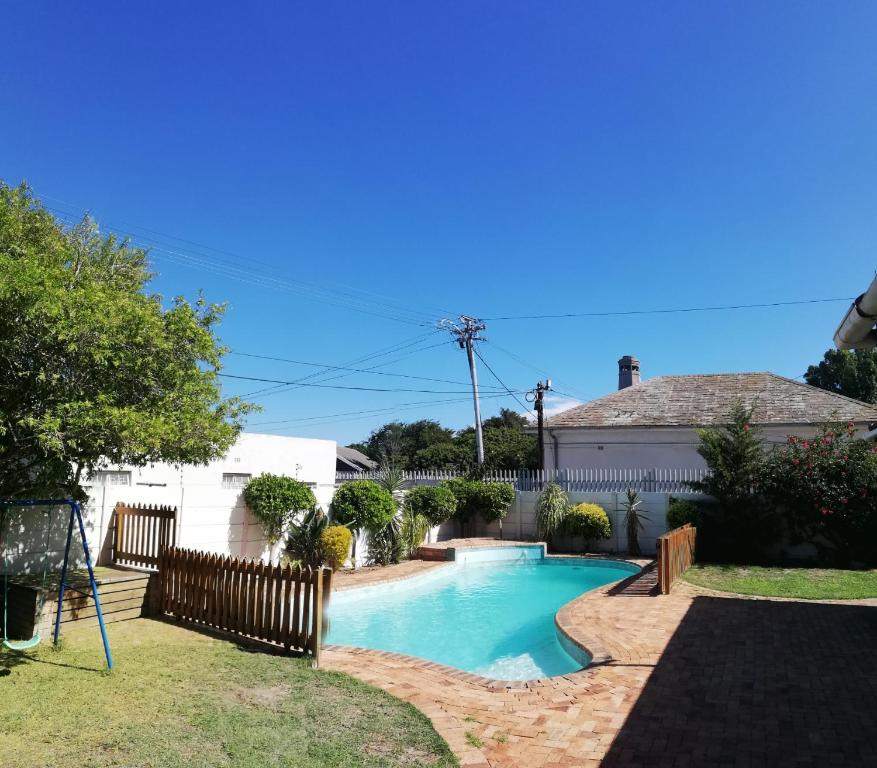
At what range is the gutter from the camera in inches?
149

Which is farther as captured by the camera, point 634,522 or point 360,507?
point 634,522

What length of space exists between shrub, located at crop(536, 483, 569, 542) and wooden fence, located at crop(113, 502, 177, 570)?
11.8 metres

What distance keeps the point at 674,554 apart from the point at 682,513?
4.12 m

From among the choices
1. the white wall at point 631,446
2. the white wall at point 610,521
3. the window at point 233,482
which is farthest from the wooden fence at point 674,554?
the white wall at point 631,446

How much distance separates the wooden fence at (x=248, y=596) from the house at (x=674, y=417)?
2076cm

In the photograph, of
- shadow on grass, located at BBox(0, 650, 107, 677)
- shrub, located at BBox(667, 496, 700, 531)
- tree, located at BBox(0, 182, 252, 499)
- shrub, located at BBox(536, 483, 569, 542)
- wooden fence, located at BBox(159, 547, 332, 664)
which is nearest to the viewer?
tree, located at BBox(0, 182, 252, 499)

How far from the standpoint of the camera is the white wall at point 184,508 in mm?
8758

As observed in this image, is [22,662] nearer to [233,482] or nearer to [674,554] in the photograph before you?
[233,482]

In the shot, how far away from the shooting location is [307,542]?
525 inches

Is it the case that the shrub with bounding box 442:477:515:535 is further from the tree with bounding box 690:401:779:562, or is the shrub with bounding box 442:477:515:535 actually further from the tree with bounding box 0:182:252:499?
the tree with bounding box 0:182:252:499

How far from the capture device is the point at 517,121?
470 inches

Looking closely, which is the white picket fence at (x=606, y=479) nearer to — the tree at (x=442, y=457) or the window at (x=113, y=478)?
the window at (x=113, y=478)

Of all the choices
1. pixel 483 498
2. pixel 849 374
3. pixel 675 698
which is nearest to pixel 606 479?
pixel 483 498

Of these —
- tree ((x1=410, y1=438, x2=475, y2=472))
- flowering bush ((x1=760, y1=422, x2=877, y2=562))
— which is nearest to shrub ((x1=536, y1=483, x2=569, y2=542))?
flowering bush ((x1=760, y1=422, x2=877, y2=562))
